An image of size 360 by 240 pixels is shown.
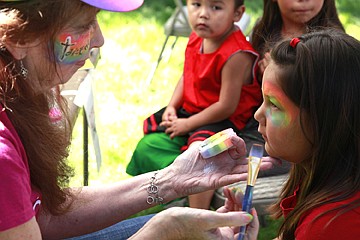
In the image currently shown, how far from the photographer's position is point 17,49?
72.0 inches

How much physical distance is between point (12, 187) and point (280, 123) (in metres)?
0.78

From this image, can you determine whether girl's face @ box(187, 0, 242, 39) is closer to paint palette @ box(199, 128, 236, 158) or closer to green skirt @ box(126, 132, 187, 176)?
green skirt @ box(126, 132, 187, 176)

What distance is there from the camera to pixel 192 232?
1.83 m

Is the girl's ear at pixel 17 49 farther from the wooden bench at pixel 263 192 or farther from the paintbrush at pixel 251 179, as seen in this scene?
the wooden bench at pixel 263 192

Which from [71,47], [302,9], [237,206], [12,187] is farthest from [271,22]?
[12,187]

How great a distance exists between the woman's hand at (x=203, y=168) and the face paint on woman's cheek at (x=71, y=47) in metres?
0.51

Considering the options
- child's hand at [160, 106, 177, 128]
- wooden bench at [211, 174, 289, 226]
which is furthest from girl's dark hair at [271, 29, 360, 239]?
child's hand at [160, 106, 177, 128]

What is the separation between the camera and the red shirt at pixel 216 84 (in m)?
3.47

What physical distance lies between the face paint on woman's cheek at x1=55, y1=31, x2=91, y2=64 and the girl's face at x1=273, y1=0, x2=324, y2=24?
5.41 ft

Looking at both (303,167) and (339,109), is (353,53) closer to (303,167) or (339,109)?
(339,109)

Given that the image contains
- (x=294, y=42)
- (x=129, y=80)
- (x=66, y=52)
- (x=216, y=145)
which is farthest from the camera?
(x=129, y=80)

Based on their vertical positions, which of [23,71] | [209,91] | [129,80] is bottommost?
[129,80]

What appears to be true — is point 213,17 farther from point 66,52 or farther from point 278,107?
point 66,52

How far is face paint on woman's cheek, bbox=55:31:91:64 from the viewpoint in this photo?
1911mm
